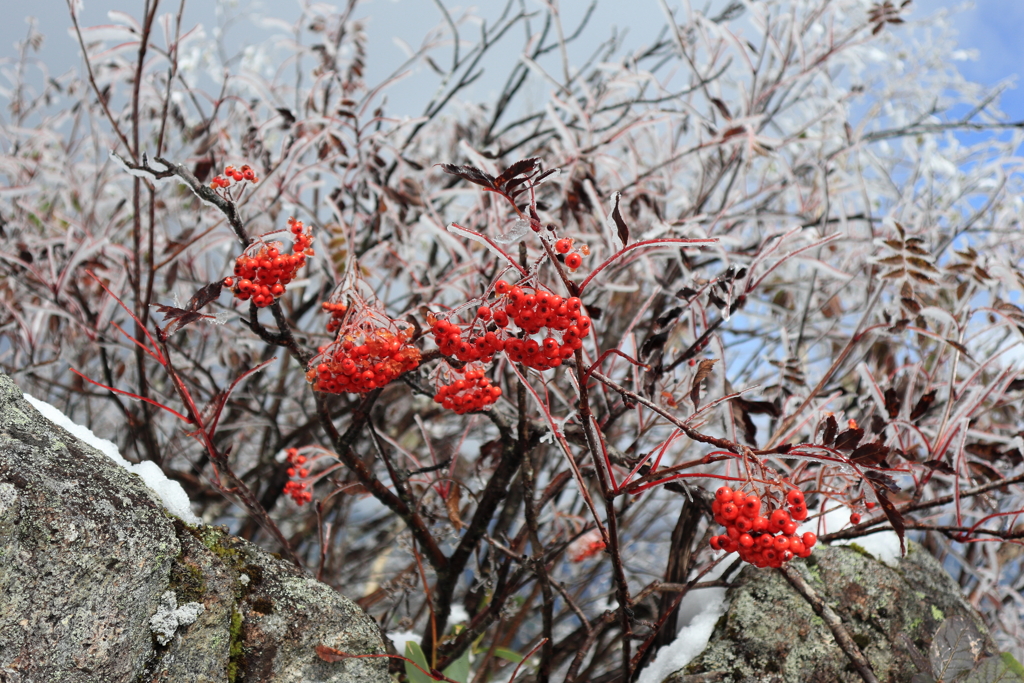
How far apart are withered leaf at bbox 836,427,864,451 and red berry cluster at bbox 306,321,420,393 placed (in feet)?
1.84

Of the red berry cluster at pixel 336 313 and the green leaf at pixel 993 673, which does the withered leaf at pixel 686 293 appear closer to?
the red berry cluster at pixel 336 313

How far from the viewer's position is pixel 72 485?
82 centimetres

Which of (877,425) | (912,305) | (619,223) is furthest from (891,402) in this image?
(619,223)

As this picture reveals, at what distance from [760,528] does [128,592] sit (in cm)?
80

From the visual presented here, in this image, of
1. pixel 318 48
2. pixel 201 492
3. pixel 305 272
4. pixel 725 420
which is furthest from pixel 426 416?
pixel 725 420

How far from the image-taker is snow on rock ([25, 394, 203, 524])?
38.0 inches

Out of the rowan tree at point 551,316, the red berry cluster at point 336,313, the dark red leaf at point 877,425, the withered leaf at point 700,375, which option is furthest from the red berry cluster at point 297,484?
the dark red leaf at point 877,425

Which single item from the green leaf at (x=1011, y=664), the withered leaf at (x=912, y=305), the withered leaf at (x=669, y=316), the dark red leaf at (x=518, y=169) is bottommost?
the green leaf at (x=1011, y=664)

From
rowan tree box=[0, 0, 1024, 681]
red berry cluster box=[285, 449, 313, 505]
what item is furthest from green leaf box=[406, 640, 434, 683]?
red berry cluster box=[285, 449, 313, 505]

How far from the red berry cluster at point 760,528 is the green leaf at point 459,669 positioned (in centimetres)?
63

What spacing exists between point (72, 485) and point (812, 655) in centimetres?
118

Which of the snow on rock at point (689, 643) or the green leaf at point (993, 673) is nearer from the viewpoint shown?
the green leaf at point (993, 673)

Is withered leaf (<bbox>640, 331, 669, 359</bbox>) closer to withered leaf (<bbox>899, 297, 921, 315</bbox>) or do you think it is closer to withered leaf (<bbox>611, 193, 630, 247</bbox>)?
withered leaf (<bbox>611, 193, 630, 247</bbox>)

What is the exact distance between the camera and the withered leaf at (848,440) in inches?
27.4
